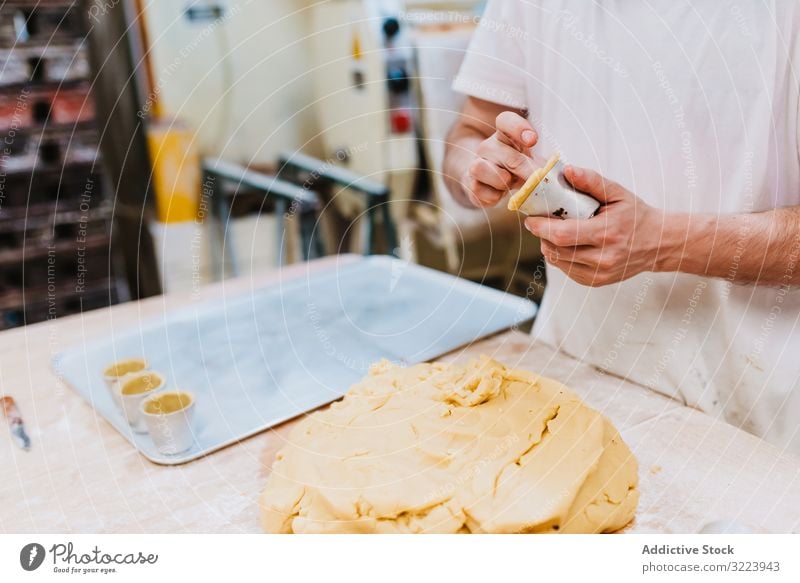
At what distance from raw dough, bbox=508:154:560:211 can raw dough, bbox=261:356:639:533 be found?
23 centimetres

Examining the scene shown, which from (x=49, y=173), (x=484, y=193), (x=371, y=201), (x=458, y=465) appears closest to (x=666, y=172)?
(x=484, y=193)

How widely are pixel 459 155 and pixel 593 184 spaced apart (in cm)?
35

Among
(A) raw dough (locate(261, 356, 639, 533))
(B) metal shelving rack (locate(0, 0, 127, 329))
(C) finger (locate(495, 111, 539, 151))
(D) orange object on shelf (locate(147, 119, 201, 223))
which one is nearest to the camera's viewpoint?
(A) raw dough (locate(261, 356, 639, 533))

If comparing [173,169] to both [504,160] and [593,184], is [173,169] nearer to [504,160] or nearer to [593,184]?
[504,160]

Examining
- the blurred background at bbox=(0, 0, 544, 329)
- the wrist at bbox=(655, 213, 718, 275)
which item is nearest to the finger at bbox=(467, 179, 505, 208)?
the wrist at bbox=(655, 213, 718, 275)

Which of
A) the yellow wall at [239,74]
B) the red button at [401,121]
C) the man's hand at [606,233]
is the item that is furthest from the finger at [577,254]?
the yellow wall at [239,74]

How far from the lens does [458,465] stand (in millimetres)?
703

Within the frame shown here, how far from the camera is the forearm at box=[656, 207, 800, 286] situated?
0.79m

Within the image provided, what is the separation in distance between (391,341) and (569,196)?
0.45 metres

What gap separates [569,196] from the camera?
0.74 metres

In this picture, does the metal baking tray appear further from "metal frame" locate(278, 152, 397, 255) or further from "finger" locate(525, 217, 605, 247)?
"finger" locate(525, 217, 605, 247)

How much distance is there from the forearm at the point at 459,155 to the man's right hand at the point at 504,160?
0.13 meters

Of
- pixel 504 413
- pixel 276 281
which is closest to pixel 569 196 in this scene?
pixel 504 413
